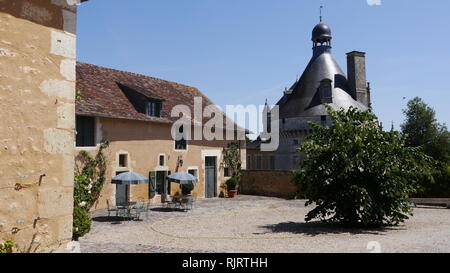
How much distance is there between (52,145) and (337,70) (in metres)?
33.4

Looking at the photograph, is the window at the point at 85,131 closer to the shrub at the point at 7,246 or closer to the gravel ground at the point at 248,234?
the gravel ground at the point at 248,234

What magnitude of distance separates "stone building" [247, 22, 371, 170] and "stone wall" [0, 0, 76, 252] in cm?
2727

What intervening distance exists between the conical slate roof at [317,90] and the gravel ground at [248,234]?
1582 centimetres

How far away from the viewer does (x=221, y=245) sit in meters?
9.07

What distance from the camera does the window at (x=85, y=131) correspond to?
16.3 meters

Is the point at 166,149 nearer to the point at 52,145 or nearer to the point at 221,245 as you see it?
the point at 221,245

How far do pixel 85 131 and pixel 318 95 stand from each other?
2136 cm

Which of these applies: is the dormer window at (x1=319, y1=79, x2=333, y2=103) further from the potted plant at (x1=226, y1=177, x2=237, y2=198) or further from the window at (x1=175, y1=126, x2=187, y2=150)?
the window at (x1=175, y1=126, x2=187, y2=150)

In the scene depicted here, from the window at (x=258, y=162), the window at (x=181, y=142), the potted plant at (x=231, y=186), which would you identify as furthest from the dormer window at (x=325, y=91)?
the window at (x=181, y=142)

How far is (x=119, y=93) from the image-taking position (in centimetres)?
2020

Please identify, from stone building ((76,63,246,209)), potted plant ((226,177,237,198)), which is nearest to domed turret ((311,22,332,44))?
stone building ((76,63,246,209))

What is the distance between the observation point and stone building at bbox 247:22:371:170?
3117cm
